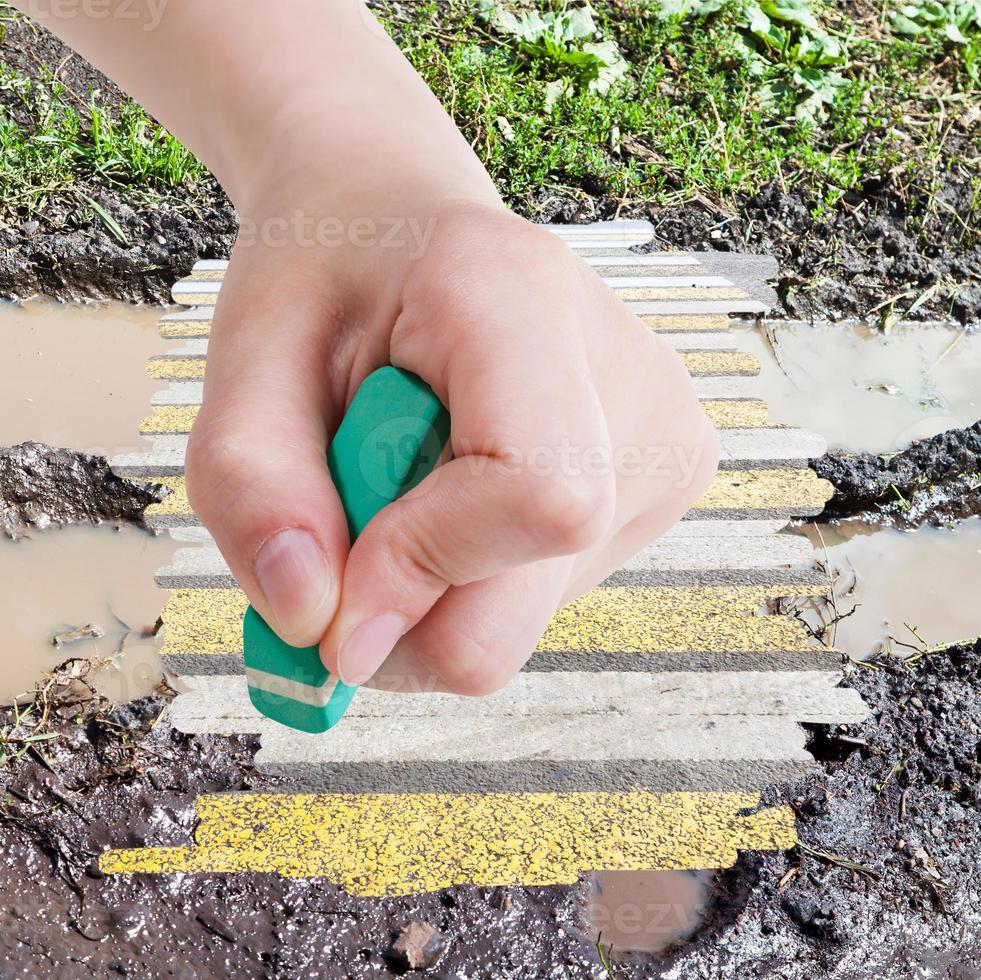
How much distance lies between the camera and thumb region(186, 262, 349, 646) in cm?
103

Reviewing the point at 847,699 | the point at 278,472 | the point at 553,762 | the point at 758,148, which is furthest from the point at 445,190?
the point at 758,148

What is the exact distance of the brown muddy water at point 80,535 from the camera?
7.19ft

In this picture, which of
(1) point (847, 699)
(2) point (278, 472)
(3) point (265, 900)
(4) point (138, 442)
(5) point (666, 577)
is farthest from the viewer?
(4) point (138, 442)

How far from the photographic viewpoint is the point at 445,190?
3.79 ft

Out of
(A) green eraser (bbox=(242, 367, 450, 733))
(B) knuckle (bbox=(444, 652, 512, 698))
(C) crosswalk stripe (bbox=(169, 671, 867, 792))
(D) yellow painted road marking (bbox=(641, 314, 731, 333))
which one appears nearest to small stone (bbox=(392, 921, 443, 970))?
(C) crosswalk stripe (bbox=(169, 671, 867, 792))

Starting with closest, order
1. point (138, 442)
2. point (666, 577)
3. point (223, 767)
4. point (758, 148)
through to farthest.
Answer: point (223, 767)
point (666, 577)
point (138, 442)
point (758, 148)

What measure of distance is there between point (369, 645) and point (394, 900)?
94 cm

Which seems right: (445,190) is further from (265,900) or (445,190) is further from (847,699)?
(847,699)

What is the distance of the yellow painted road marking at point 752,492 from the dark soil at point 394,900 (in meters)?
0.56

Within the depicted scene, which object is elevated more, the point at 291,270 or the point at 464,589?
the point at 291,270

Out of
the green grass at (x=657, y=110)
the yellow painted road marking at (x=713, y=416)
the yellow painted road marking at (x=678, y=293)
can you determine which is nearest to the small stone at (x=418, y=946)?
the yellow painted road marking at (x=713, y=416)

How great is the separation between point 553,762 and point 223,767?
69 centimetres

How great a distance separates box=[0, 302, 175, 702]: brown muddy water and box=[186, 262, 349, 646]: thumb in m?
1.21

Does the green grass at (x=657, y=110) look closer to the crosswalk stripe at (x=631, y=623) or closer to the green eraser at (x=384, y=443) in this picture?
the crosswalk stripe at (x=631, y=623)
